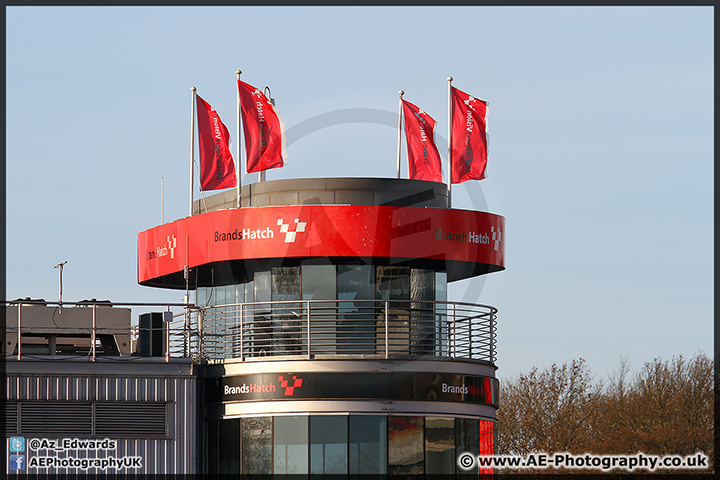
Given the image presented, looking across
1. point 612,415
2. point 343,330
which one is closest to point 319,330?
point 343,330

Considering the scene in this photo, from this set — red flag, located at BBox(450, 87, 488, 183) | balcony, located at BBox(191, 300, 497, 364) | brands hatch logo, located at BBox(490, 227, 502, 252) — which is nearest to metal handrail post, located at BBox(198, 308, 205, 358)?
balcony, located at BBox(191, 300, 497, 364)

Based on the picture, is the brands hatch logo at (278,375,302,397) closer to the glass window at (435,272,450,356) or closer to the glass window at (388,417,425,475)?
the glass window at (388,417,425,475)

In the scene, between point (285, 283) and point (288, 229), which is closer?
point (288, 229)

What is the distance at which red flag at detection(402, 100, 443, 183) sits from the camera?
4281cm

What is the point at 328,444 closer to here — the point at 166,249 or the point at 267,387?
the point at 267,387

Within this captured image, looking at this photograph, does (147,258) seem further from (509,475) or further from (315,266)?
(509,475)

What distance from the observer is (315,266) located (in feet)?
128

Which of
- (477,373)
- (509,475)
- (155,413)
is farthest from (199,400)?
(509,475)

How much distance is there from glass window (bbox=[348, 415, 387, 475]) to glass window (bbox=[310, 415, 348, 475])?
0.22 m

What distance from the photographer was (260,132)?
41.1m

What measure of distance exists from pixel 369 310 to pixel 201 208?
6.80 metres

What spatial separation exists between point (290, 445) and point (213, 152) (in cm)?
1037

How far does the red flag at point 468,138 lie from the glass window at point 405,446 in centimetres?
886

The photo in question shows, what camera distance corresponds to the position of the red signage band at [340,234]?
38125 mm
